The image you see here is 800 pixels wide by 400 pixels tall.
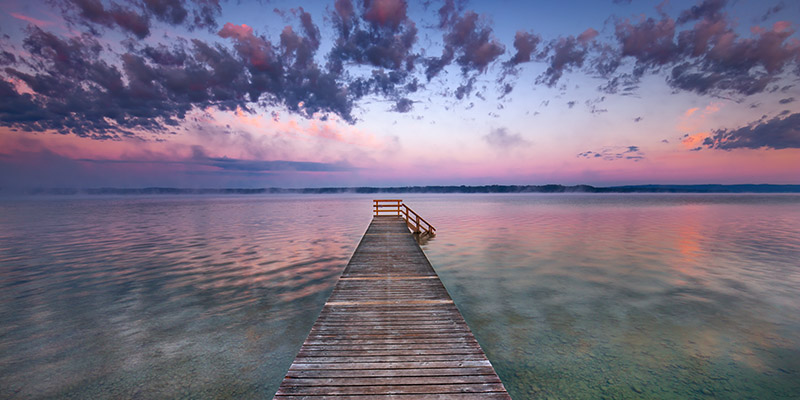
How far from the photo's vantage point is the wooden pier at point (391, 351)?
15.8ft

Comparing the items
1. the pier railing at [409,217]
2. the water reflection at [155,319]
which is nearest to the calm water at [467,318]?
the water reflection at [155,319]

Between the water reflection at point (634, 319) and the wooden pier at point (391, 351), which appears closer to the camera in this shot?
the wooden pier at point (391, 351)

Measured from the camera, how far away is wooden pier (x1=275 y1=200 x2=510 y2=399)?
4.83 meters

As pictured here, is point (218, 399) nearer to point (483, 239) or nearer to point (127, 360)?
point (127, 360)

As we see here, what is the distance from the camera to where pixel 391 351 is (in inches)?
235

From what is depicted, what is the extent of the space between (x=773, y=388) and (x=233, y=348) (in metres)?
12.8

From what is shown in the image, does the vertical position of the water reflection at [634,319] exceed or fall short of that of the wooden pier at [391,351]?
it falls short

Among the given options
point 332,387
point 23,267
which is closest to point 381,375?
point 332,387

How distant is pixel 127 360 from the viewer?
7938mm

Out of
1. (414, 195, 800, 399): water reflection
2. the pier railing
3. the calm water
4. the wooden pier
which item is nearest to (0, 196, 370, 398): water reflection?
the calm water

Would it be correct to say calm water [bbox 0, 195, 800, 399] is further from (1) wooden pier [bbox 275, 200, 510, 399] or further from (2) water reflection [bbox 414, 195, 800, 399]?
(1) wooden pier [bbox 275, 200, 510, 399]

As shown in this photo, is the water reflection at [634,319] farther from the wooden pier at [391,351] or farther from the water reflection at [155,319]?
the water reflection at [155,319]

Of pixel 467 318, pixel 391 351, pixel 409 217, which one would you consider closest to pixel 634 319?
pixel 467 318

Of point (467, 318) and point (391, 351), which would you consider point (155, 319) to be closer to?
point (391, 351)
